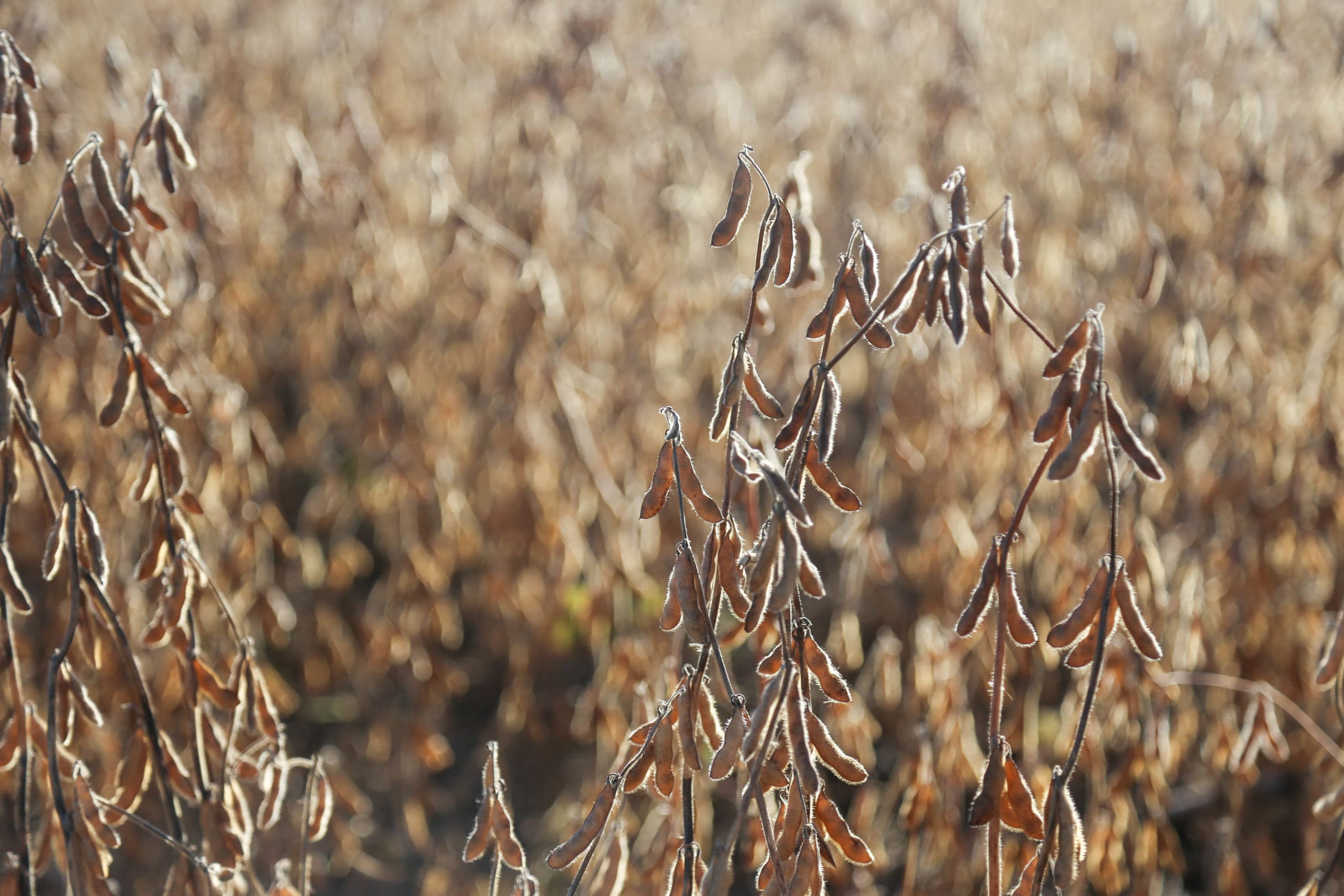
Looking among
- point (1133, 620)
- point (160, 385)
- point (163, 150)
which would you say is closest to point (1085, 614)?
point (1133, 620)

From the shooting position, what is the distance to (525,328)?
2312 millimetres

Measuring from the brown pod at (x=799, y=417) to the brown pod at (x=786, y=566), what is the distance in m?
0.12

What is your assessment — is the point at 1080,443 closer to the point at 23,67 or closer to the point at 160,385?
the point at 160,385

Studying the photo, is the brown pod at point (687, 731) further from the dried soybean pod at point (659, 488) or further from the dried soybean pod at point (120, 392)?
the dried soybean pod at point (120, 392)

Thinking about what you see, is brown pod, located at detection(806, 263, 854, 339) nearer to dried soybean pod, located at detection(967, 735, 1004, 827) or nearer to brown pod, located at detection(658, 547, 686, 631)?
brown pod, located at detection(658, 547, 686, 631)

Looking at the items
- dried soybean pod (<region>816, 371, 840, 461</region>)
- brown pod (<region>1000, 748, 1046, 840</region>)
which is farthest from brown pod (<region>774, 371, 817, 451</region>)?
brown pod (<region>1000, 748, 1046, 840</region>)

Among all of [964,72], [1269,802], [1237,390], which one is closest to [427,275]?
[964,72]

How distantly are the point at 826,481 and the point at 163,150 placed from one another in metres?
0.77

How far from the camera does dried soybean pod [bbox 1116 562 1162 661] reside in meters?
0.86

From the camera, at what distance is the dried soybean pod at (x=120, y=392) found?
1.05 meters

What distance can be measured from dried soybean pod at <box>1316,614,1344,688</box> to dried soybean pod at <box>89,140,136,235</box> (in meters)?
1.20

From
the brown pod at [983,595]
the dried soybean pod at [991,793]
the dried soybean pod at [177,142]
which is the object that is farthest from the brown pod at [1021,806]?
the dried soybean pod at [177,142]

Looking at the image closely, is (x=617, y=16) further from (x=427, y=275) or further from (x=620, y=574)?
(x=620, y=574)

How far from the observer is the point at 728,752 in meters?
0.83
